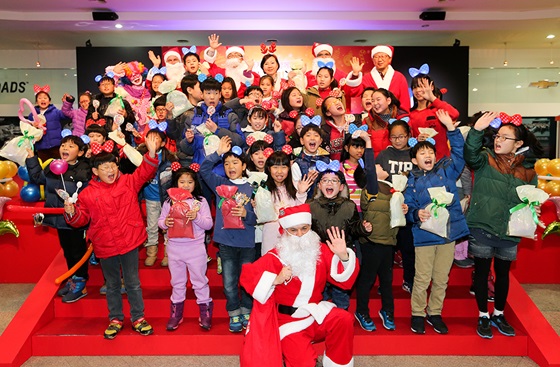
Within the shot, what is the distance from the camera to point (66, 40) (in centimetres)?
1010

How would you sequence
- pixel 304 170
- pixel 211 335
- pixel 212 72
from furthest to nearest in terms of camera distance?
1. pixel 212 72
2. pixel 304 170
3. pixel 211 335

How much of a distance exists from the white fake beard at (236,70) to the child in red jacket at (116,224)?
241 cm

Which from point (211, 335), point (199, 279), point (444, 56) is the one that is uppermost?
point (444, 56)

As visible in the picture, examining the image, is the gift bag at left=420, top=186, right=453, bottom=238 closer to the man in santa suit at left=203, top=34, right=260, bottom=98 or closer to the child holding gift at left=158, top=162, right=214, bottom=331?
the child holding gift at left=158, top=162, right=214, bottom=331

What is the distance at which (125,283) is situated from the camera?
3844 mm

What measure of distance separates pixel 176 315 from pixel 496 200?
98.9 inches

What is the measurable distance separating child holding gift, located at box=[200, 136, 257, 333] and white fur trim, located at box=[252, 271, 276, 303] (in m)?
0.69

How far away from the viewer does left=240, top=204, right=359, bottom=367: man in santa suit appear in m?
3.17

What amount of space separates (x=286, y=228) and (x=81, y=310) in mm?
1947

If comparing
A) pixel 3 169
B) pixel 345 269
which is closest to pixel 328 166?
pixel 345 269

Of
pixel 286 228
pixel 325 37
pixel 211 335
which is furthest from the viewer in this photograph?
A: pixel 325 37

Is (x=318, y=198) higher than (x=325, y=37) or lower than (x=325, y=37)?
lower

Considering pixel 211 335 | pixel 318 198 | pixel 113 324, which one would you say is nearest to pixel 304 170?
pixel 318 198

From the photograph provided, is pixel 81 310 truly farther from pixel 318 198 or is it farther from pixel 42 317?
pixel 318 198
